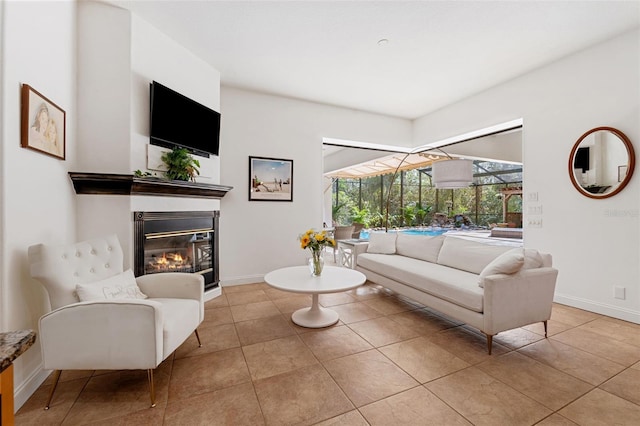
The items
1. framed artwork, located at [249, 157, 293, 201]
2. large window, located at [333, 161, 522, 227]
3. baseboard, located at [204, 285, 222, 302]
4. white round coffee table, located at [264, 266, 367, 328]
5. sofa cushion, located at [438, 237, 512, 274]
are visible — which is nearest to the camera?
white round coffee table, located at [264, 266, 367, 328]

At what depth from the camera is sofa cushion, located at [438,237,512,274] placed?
2871mm

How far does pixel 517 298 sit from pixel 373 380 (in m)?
1.41

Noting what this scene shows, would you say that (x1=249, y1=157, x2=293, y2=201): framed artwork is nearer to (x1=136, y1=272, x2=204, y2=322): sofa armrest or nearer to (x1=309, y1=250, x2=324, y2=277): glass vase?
(x1=309, y1=250, x2=324, y2=277): glass vase

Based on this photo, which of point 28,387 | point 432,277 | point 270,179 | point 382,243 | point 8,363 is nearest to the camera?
point 8,363

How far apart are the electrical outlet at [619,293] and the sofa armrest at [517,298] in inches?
46.9

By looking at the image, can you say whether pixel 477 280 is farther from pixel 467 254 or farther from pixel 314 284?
pixel 314 284

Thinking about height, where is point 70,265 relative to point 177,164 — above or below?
below

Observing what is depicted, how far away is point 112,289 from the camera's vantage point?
200 centimetres

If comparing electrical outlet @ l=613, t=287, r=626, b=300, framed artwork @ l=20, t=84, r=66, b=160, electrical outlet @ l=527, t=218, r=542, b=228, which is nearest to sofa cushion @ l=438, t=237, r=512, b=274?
electrical outlet @ l=527, t=218, r=542, b=228

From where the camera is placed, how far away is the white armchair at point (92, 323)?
1.64 meters

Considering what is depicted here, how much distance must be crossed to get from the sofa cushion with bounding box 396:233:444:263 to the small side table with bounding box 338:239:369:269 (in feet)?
1.75

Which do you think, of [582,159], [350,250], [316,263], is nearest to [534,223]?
[582,159]

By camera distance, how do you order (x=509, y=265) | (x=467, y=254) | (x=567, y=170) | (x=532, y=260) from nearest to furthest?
1. (x=509, y=265)
2. (x=532, y=260)
3. (x=467, y=254)
4. (x=567, y=170)

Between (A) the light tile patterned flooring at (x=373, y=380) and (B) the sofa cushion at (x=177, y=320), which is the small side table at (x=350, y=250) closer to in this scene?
A: (A) the light tile patterned flooring at (x=373, y=380)
